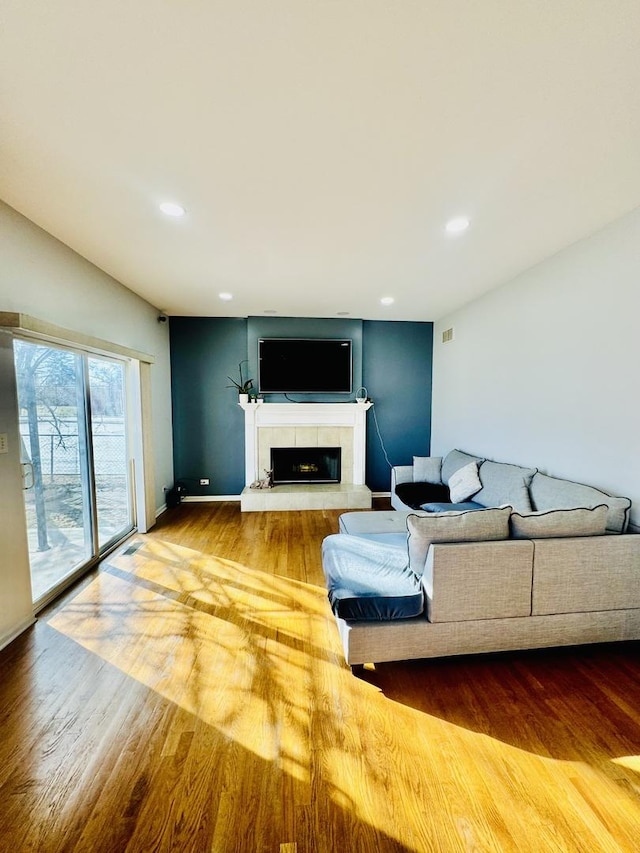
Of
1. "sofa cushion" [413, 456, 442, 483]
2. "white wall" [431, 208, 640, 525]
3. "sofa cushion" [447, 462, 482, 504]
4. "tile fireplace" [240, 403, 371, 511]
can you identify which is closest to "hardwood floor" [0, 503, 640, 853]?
"white wall" [431, 208, 640, 525]

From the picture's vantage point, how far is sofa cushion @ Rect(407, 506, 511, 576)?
1907 mm

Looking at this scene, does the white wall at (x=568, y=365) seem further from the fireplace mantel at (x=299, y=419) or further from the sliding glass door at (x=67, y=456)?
the sliding glass door at (x=67, y=456)

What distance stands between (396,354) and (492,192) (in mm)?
3360

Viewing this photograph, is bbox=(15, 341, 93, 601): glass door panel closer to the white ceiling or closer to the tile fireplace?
the white ceiling

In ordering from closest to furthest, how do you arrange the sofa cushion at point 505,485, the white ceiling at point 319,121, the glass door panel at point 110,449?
the white ceiling at point 319,121, the sofa cushion at point 505,485, the glass door panel at point 110,449

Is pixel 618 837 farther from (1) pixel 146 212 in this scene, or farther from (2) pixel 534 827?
(1) pixel 146 212

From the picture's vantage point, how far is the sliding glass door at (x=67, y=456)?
2.45 m

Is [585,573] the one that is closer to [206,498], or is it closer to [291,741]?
[291,741]

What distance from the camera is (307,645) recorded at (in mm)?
2086

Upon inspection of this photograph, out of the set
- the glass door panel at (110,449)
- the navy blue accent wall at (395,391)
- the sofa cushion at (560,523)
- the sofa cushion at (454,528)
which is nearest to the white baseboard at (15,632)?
the glass door panel at (110,449)

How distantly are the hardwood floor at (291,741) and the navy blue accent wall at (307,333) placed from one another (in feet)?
10.6

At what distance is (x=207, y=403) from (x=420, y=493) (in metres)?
3.25

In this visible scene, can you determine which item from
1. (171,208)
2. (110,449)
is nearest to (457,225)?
(171,208)

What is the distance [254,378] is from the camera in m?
5.06
